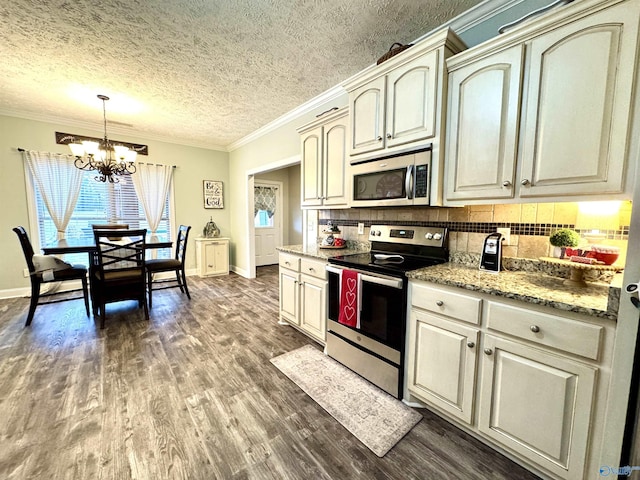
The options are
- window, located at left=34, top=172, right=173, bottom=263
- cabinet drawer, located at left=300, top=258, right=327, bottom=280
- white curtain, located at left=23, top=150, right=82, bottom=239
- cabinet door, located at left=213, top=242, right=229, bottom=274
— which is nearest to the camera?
cabinet drawer, located at left=300, top=258, right=327, bottom=280

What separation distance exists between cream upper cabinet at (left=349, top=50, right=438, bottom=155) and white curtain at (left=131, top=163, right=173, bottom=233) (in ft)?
13.3

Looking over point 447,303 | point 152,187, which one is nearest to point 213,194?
point 152,187

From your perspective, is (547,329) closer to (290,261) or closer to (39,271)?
(290,261)

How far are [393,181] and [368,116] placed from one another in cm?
58

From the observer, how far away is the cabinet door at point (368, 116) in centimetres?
200

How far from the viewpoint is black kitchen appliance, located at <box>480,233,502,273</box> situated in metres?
1.64

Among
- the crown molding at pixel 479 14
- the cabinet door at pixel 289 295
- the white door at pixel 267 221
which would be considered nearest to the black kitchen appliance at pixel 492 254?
the crown molding at pixel 479 14

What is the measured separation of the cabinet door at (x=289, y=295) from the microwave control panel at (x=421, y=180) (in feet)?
4.58

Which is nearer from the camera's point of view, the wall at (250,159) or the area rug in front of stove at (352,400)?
the area rug in front of stove at (352,400)

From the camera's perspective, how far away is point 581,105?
1.22m

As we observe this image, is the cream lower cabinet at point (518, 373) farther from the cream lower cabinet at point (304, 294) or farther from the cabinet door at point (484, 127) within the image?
the cream lower cabinet at point (304, 294)

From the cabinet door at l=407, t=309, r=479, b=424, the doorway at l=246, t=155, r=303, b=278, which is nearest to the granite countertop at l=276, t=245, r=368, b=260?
the cabinet door at l=407, t=309, r=479, b=424

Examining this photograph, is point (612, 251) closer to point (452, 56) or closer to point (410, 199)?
point (410, 199)

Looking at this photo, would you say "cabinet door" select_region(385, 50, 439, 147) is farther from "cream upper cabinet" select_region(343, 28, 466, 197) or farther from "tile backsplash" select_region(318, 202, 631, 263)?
"tile backsplash" select_region(318, 202, 631, 263)
